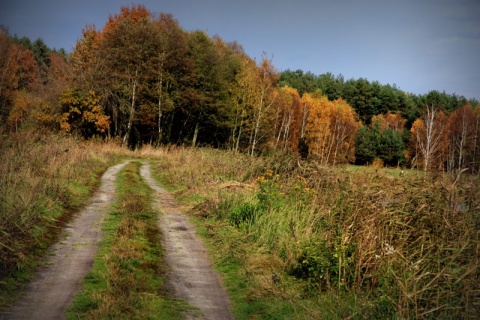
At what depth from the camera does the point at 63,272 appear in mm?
6430

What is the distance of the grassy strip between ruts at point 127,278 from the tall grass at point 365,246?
1375mm

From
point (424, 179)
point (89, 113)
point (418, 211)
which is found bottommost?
point (418, 211)

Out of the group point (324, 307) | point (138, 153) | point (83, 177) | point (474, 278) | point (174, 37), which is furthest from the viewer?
point (174, 37)

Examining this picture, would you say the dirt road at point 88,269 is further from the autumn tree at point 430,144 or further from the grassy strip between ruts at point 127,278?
the autumn tree at point 430,144

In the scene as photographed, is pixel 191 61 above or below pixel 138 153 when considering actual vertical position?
above

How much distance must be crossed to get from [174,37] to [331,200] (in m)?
36.2

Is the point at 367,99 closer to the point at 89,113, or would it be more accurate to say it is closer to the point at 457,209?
the point at 89,113

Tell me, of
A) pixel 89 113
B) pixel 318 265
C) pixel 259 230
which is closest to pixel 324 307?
pixel 318 265

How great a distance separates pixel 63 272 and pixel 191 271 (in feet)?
7.37

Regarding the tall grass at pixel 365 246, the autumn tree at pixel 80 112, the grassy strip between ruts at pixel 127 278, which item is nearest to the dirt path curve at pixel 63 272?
the grassy strip between ruts at pixel 127 278

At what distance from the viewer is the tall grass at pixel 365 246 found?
182 inches

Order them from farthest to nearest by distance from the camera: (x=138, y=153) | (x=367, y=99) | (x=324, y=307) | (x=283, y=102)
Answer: (x=367, y=99) < (x=283, y=102) < (x=138, y=153) < (x=324, y=307)

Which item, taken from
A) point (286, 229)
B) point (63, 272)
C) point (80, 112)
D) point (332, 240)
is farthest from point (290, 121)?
point (63, 272)

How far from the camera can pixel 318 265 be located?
20.5 ft
